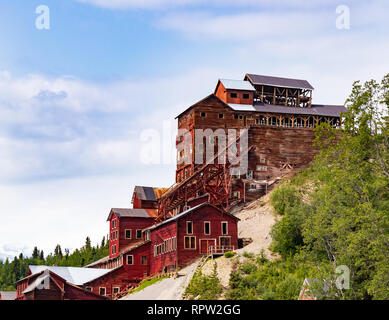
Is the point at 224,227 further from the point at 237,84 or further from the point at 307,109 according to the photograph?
the point at 307,109

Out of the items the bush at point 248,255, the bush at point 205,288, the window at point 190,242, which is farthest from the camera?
→ the window at point 190,242

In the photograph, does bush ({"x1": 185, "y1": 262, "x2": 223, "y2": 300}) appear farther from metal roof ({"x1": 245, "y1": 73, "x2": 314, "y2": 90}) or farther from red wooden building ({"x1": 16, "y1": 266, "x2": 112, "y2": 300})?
metal roof ({"x1": 245, "y1": 73, "x2": 314, "y2": 90})

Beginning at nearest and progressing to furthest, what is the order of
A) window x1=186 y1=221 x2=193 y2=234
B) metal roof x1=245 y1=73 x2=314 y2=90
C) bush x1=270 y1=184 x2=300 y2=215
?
window x1=186 y1=221 x2=193 y2=234, bush x1=270 y1=184 x2=300 y2=215, metal roof x1=245 y1=73 x2=314 y2=90

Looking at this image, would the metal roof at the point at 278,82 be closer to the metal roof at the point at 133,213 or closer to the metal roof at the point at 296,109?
the metal roof at the point at 296,109

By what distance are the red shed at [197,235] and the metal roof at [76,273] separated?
1055 cm

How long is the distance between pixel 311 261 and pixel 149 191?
3593 cm

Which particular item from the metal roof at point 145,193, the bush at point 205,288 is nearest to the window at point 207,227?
the bush at point 205,288

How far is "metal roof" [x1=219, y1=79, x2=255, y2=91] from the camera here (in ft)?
270

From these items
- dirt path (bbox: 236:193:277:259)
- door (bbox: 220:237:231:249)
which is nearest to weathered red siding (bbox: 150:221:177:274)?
door (bbox: 220:237:231:249)

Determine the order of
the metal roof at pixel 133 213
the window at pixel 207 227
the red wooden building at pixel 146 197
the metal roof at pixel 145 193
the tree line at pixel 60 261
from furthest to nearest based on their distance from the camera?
the tree line at pixel 60 261
the metal roof at pixel 145 193
the red wooden building at pixel 146 197
the metal roof at pixel 133 213
the window at pixel 207 227

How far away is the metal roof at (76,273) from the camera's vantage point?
68.8 meters

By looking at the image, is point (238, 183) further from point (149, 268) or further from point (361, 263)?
point (361, 263)

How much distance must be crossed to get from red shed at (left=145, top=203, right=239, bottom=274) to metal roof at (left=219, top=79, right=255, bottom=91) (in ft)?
81.9
